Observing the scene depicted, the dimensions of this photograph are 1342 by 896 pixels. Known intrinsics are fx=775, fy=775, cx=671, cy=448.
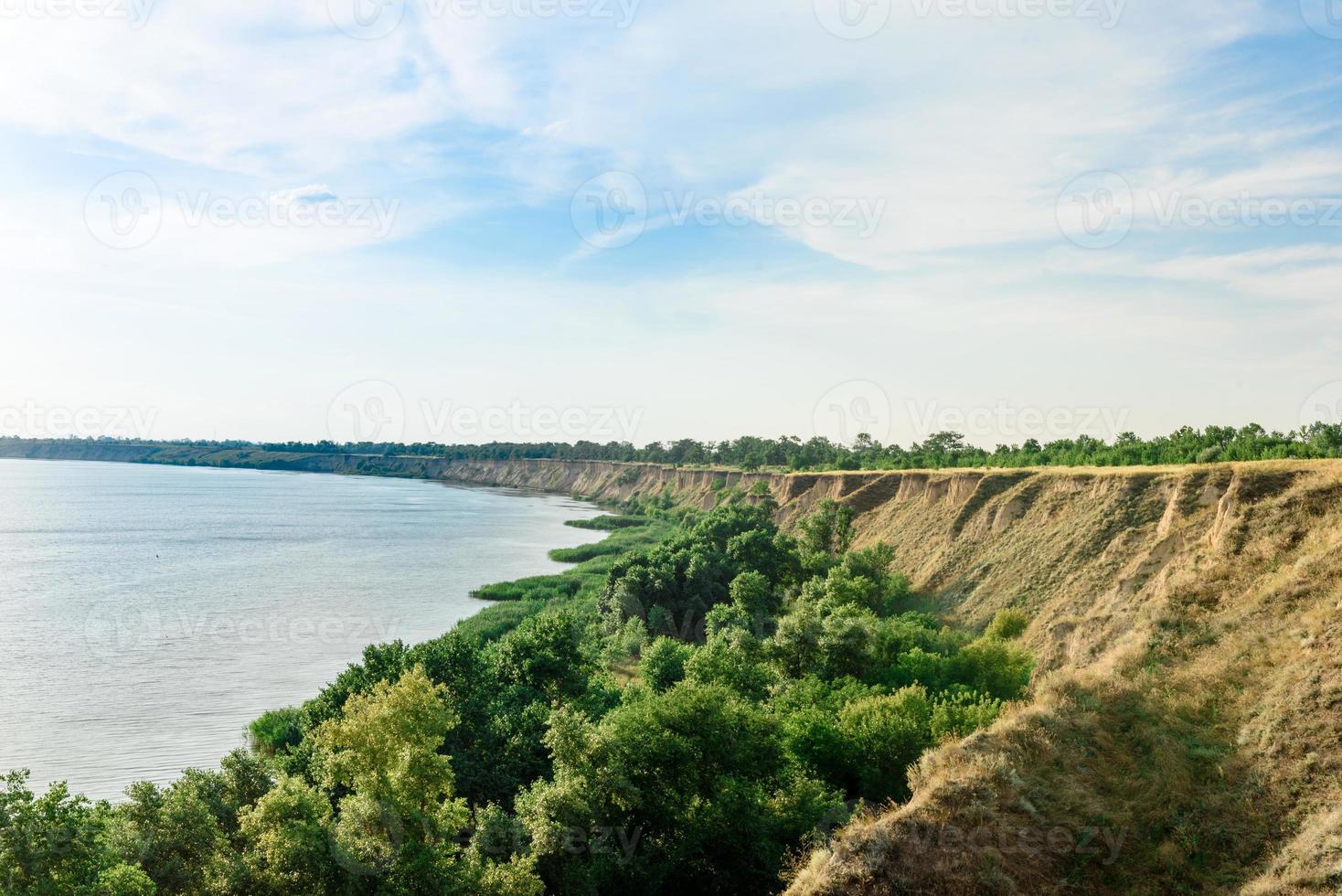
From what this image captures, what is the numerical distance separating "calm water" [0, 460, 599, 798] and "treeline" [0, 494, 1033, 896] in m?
6.82

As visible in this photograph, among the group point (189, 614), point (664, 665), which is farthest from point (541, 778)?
point (189, 614)

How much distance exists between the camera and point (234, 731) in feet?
137

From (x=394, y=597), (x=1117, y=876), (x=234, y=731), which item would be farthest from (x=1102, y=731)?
(x=394, y=597)

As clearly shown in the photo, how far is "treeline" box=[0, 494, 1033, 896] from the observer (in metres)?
21.4

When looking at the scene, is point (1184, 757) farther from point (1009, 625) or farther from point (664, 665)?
point (1009, 625)

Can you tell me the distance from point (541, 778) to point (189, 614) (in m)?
53.4

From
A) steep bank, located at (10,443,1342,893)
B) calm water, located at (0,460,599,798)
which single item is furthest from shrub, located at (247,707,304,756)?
steep bank, located at (10,443,1342,893)

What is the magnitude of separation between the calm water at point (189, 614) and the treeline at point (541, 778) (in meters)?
6.82

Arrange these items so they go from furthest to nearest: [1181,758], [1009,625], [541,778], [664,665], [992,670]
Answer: [1009,625] < [664,665] < [992,670] < [541,778] < [1181,758]

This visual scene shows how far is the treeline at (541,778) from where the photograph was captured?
842 inches

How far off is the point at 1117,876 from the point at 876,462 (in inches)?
4045

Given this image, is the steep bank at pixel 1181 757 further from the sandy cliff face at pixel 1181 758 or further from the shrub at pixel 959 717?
the shrub at pixel 959 717

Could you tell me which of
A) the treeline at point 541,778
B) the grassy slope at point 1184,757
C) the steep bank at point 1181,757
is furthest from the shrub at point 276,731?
the grassy slope at point 1184,757

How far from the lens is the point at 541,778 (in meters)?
27.6
